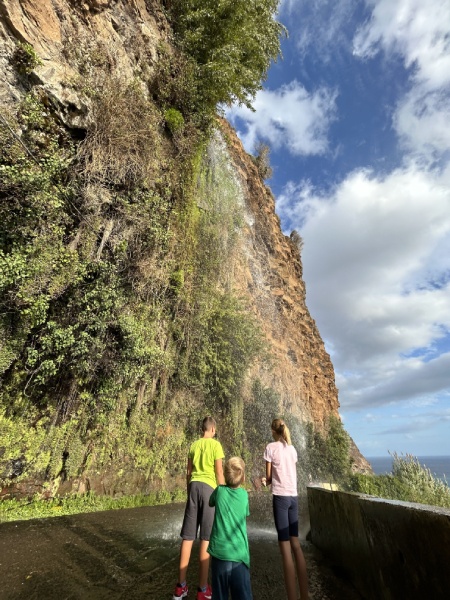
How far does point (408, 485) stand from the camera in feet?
56.1

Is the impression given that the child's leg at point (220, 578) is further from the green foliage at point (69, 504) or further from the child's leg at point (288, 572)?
the green foliage at point (69, 504)

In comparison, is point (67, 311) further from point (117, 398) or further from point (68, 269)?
point (117, 398)

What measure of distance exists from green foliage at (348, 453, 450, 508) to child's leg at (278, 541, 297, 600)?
1470cm

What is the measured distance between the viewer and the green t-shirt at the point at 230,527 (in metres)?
2.52

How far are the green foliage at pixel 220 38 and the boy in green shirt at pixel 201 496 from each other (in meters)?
13.5

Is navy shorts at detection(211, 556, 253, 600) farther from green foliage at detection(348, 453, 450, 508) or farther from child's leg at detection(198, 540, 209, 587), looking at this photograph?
green foliage at detection(348, 453, 450, 508)

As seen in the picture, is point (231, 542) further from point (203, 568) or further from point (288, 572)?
point (288, 572)

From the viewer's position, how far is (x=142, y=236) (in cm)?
916

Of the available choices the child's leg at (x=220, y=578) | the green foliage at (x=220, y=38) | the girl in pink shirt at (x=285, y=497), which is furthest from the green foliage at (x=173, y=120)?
the child's leg at (x=220, y=578)

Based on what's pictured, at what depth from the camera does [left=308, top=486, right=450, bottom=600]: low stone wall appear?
212 cm

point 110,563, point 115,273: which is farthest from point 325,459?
point 110,563

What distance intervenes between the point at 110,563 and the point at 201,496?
1956mm

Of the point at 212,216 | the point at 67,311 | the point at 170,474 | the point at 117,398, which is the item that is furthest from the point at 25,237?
the point at 212,216

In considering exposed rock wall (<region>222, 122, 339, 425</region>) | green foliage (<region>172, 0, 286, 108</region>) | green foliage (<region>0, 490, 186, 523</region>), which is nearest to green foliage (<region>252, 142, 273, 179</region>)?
→ exposed rock wall (<region>222, 122, 339, 425</region>)
